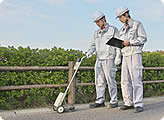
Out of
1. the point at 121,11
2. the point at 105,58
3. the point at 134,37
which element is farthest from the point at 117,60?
the point at 121,11

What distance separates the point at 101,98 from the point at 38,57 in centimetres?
197

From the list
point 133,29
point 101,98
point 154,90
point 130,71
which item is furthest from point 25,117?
point 154,90

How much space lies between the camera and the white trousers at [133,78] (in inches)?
206

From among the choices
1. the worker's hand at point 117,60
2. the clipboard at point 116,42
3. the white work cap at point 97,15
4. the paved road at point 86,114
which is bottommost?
the paved road at point 86,114

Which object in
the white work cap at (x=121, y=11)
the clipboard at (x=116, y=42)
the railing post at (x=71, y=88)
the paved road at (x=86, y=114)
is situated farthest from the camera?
the railing post at (x=71, y=88)

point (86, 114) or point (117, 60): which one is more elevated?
point (117, 60)

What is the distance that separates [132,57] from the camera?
529 cm

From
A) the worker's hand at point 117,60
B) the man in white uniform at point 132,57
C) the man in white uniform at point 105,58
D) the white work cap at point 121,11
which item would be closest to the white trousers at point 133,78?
the man in white uniform at point 132,57

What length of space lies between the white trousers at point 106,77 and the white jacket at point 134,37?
495 mm

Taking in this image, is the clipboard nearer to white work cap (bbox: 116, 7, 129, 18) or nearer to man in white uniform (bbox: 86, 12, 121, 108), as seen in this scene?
man in white uniform (bbox: 86, 12, 121, 108)

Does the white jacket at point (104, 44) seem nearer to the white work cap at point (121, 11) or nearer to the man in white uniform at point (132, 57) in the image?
the man in white uniform at point (132, 57)

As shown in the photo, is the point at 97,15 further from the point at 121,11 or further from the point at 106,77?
the point at 106,77

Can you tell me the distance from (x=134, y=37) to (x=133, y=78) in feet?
3.18

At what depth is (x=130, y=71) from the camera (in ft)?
17.5
